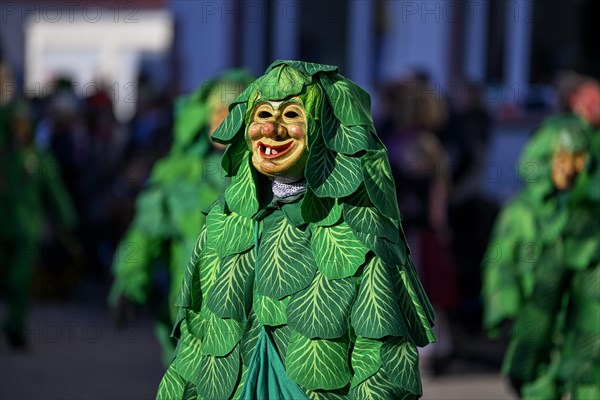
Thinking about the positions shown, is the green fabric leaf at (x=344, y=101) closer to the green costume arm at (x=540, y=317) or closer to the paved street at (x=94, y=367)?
the green costume arm at (x=540, y=317)

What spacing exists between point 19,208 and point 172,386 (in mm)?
5827

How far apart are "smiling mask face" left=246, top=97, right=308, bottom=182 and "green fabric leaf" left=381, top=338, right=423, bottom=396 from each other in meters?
0.57

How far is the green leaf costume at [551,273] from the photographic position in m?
5.88

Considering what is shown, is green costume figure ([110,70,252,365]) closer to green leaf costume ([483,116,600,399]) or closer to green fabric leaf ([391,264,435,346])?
green leaf costume ([483,116,600,399])

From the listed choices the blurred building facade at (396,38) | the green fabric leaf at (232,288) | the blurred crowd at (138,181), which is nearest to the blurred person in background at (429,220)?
the blurred crowd at (138,181)

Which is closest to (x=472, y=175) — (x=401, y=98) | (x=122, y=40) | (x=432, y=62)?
(x=401, y=98)

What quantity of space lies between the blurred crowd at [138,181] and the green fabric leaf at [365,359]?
5051 millimetres

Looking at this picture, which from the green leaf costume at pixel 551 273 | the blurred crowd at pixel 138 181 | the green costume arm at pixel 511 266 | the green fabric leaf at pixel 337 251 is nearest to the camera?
the green fabric leaf at pixel 337 251

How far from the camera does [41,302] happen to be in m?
11.9

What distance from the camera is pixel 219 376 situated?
12.2 ft

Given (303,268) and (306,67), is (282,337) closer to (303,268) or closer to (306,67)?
(303,268)

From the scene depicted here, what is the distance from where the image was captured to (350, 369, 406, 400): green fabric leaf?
3.52 m

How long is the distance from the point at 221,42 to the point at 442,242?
5590mm

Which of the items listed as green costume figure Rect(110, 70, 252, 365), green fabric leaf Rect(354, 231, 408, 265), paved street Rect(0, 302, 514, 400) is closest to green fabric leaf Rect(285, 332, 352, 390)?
green fabric leaf Rect(354, 231, 408, 265)
